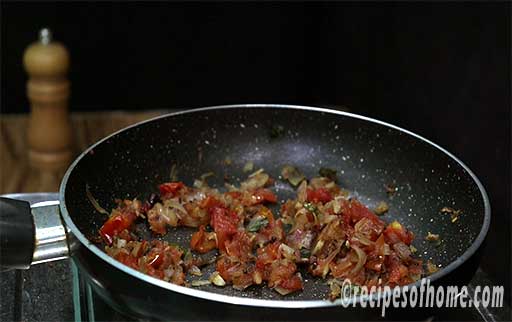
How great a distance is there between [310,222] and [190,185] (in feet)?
0.75

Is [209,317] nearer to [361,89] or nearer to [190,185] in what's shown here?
[190,185]

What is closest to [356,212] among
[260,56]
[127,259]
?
[127,259]

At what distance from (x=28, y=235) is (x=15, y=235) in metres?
0.01

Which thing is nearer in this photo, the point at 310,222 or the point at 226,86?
the point at 310,222

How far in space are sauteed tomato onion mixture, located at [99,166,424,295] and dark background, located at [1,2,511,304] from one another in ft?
1.80

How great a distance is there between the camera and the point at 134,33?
6.30 feet

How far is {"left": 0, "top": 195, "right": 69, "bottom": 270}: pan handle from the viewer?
2.46 feet

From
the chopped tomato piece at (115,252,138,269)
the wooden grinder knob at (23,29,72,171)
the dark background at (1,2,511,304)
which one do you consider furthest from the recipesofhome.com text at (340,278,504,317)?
the wooden grinder knob at (23,29,72,171)

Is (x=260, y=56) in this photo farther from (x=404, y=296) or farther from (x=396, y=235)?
(x=404, y=296)

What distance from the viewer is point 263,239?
939 mm

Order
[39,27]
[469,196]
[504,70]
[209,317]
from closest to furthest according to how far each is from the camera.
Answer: [209,317] < [469,196] < [504,70] < [39,27]

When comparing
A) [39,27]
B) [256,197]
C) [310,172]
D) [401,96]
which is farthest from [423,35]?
[39,27]

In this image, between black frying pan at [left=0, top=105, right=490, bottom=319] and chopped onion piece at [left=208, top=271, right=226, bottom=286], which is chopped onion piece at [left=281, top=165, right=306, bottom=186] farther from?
chopped onion piece at [left=208, top=271, right=226, bottom=286]

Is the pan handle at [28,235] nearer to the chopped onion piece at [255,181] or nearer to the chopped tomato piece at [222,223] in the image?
the chopped tomato piece at [222,223]
